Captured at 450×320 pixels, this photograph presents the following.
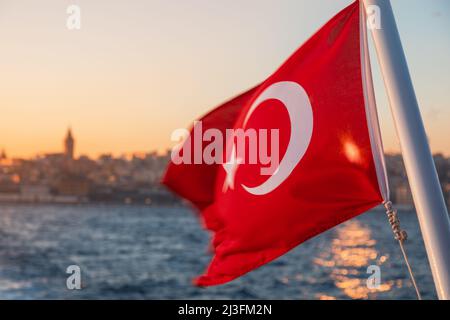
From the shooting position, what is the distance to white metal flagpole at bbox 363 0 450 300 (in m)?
2.51

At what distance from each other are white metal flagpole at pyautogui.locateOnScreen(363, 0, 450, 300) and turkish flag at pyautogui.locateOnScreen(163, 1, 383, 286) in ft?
1.63

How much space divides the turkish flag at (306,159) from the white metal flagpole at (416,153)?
1.63 feet

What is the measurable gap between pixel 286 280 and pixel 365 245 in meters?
29.6

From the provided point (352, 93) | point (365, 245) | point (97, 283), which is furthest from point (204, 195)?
point (365, 245)

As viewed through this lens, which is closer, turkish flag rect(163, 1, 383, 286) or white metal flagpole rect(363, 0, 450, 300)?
white metal flagpole rect(363, 0, 450, 300)

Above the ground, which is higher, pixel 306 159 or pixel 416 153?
pixel 306 159

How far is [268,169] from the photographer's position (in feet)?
10.8

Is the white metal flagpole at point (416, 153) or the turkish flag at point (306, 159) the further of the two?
the turkish flag at point (306, 159)

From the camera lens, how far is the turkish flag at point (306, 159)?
3.17 m

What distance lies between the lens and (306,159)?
3.27 meters

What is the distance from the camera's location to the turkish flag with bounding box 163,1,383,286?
125 inches

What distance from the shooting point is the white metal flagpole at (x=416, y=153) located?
2508mm

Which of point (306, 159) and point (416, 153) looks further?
point (306, 159)

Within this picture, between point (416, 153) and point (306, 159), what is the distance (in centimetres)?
77
